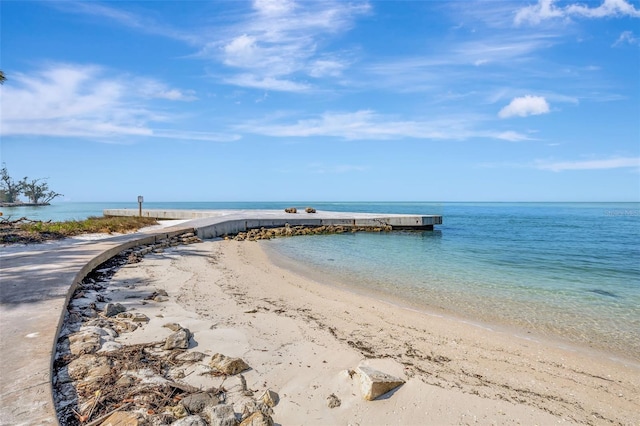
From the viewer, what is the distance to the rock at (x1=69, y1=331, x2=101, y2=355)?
13.0ft

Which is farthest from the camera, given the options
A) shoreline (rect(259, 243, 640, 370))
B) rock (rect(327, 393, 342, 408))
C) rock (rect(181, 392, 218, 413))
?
shoreline (rect(259, 243, 640, 370))

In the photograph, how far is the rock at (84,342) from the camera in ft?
13.0

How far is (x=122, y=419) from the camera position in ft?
8.99

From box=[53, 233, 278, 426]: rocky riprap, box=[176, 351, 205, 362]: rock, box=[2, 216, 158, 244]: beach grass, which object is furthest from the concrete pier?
box=[176, 351, 205, 362]: rock

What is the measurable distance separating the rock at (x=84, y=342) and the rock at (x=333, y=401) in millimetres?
2669

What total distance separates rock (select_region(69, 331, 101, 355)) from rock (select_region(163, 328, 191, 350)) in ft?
2.44

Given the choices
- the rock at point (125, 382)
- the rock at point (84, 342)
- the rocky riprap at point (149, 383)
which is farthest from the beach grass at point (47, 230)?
the rock at point (125, 382)

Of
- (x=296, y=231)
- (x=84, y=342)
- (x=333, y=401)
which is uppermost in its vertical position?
(x=84, y=342)

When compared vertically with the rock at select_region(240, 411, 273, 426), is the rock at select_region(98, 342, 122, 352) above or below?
above

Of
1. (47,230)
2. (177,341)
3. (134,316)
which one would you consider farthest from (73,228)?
(177,341)

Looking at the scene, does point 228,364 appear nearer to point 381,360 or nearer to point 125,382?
point 125,382

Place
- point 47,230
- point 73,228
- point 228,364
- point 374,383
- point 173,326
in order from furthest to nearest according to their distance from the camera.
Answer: point 73,228 < point 47,230 < point 173,326 < point 228,364 < point 374,383

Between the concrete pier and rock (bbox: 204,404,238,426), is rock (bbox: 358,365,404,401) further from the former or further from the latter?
the concrete pier

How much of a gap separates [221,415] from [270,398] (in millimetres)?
599
